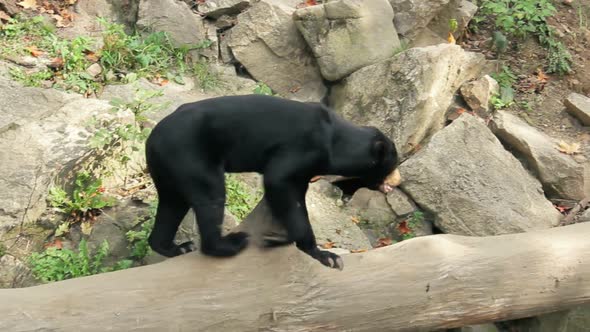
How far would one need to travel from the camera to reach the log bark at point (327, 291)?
3471 millimetres

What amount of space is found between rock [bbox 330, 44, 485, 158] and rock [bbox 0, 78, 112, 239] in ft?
9.02

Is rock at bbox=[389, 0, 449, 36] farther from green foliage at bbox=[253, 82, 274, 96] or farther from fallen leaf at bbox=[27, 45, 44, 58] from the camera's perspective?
fallen leaf at bbox=[27, 45, 44, 58]

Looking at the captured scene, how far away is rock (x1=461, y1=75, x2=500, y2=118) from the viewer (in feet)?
25.5

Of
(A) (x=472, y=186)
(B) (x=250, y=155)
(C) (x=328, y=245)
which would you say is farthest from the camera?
(A) (x=472, y=186)

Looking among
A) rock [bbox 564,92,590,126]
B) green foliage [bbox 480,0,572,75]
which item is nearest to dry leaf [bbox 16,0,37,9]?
green foliage [bbox 480,0,572,75]

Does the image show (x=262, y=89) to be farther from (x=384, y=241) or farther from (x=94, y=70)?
(x=384, y=241)

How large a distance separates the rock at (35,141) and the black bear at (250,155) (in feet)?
5.55

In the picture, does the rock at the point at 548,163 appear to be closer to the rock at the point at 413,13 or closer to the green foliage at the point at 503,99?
the green foliage at the point at 503,99

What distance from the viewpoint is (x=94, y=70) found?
7.31 meters

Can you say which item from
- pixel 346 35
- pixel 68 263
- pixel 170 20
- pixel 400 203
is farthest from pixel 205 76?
pixel 68 263

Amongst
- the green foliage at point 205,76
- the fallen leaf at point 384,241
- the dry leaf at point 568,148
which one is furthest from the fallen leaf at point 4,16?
the dry leaf at point 568,148

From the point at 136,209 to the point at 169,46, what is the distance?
3023 mm

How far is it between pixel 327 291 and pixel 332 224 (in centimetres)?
257

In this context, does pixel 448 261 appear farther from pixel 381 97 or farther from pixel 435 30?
pixel 435 30
